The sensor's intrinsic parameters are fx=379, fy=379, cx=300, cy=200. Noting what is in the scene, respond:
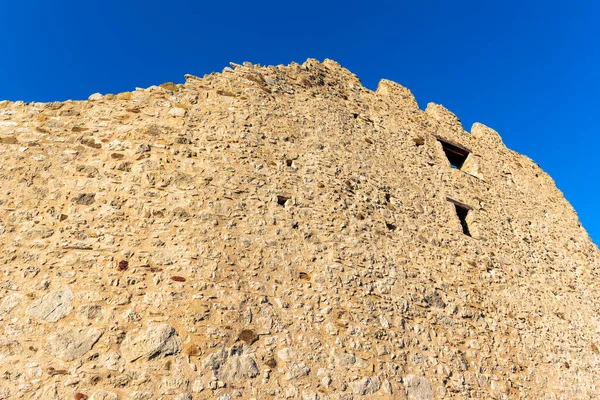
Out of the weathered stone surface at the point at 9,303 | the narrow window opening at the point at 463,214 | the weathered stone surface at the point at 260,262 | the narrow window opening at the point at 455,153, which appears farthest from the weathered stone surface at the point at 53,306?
the narrow window opening at the point at 455,153

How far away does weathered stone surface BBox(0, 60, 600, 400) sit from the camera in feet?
12.2

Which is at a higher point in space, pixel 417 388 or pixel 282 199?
pixel 282 199

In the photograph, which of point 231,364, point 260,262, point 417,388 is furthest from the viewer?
point 260,262

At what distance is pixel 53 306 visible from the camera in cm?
375

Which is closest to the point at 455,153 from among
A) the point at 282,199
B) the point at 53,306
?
the point at 282,199

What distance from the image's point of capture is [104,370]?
11.2 feet

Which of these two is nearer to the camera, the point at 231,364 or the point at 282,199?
the point at 231,364

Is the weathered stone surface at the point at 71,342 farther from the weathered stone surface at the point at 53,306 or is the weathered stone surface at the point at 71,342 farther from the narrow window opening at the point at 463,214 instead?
the narrow window opening at the point at 463,214

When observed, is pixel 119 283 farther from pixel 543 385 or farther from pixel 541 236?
pixel 541 236

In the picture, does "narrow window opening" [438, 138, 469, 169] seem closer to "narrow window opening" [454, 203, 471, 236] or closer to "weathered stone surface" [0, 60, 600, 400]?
"weathered stone surface" [0, 60, 600, 400]

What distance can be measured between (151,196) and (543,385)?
639 centimetres

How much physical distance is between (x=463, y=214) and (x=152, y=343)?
6.80 metres

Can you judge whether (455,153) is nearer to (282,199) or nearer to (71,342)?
(282,199)

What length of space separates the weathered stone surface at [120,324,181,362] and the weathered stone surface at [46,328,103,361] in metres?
0.30
